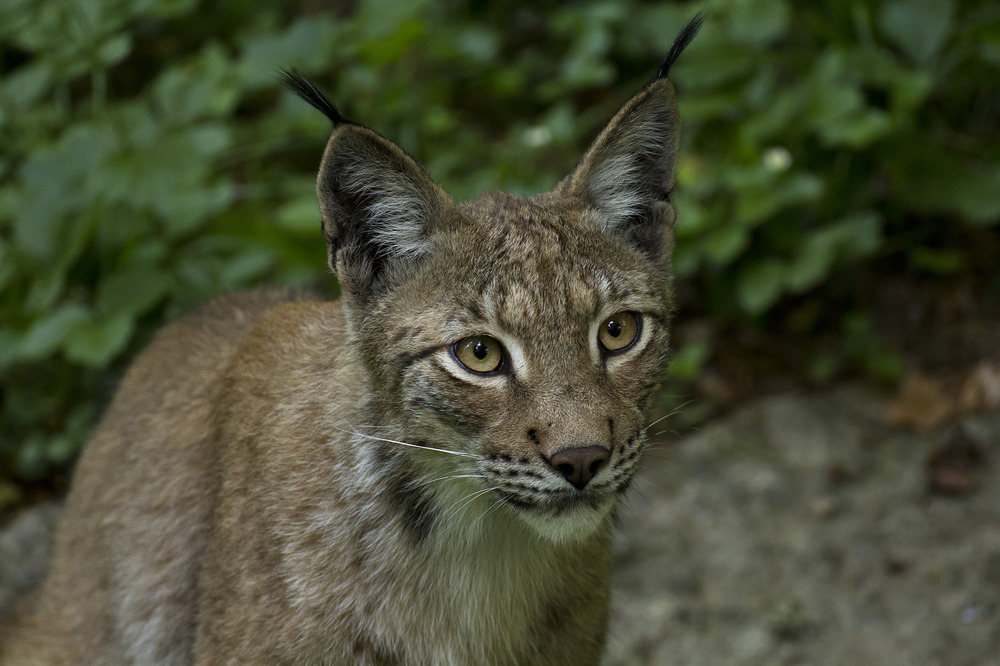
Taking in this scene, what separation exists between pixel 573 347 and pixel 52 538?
3.33 m

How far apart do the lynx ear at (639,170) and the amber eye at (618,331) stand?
0.43 metres

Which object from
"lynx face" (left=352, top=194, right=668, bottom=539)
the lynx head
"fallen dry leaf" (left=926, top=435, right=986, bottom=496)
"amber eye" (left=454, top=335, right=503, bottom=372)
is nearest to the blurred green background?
"fallen dry leaf" (left=926, top=435, right=986, bottom=496)

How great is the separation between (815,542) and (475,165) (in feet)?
10.9

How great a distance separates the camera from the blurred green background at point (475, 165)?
5.52 meters

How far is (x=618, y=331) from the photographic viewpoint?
133 inches

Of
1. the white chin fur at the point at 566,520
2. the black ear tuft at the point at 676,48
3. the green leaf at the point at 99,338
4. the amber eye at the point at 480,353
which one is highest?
the green leaf at the point at 99,338

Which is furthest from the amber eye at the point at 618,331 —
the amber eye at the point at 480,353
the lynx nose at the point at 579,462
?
the lynx nose at the point at 579,462

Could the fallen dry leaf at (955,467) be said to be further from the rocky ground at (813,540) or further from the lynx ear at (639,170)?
the lynx ear at (639,170)

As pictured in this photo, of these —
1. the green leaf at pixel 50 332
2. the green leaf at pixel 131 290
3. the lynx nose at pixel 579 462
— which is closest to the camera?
the lynx nose at pixel 579 462

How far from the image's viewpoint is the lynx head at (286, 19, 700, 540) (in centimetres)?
306

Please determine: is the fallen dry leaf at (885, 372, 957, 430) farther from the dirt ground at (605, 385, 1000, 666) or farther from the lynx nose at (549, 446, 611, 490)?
the lynx nose at (549, 446, 611, 490)

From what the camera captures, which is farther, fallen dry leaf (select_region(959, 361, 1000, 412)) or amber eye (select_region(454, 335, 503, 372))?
fallen dry leaf (select_region(959, 361, 1000, 412))

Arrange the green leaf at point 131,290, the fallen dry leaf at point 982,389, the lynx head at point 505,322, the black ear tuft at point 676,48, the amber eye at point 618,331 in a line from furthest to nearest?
the fallen dry leaf at point 982,389 → the green leaf at point 131,290 → the black ear tuft at point 676,48 → the amber eye at point 618,331 → the lynx head at point 505,322

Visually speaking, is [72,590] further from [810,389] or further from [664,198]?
[810,389]
